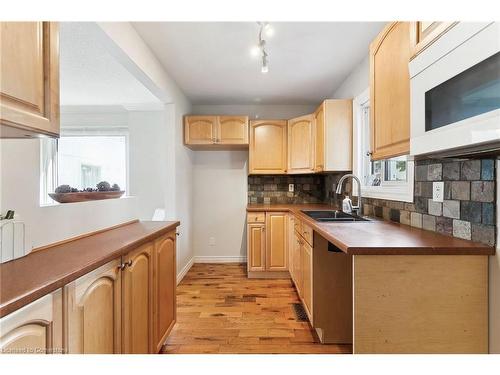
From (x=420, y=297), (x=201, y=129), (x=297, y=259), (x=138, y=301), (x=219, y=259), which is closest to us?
(x=420, y=297)

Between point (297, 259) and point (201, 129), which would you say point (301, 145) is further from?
point (297, 259)

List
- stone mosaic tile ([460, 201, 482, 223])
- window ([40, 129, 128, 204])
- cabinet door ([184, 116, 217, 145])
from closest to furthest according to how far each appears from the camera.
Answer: stone mosaic tile ([460, 201, 482, 223])
cabinet door ([184, 116, 217, 145])
window ([40, 129, 128, 204])

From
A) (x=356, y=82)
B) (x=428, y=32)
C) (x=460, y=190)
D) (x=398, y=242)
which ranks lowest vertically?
(x=398, y=242)

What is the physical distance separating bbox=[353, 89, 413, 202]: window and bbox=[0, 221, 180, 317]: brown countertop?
1.74m

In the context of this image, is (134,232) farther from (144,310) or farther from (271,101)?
(271,101)

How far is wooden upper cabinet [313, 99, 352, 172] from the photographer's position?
2.94m

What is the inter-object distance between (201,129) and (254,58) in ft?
4.54

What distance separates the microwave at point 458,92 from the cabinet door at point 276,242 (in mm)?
2480

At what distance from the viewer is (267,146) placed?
3.84m

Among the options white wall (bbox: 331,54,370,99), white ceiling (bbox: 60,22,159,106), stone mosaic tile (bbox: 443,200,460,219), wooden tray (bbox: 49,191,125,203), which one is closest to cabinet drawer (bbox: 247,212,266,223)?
white wall (bbox: 331,54,370,99)

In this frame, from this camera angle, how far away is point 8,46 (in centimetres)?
81

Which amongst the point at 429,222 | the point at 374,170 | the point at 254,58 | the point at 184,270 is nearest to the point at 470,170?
the point at 429,222

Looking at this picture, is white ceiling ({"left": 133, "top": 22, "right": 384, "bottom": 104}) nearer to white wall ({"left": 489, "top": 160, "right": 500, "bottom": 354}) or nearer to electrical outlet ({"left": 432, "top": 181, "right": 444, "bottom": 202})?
electrical outlet ({"left": 432, "top": 181, "right": 444, "bottom": 202})
